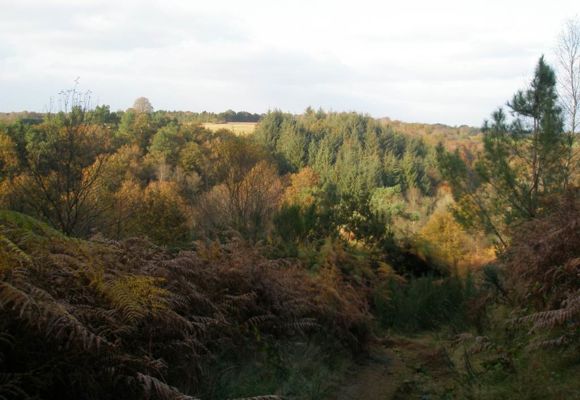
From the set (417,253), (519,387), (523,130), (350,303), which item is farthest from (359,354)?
(417,253)

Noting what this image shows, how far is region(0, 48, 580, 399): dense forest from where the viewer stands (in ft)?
12.0

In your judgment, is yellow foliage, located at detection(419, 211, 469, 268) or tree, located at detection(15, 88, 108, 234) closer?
tree, located at detection(15, 88, 108, 234)

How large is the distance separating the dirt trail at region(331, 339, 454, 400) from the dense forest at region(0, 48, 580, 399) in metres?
0.08

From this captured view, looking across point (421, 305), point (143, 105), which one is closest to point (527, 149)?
point (421, 305)

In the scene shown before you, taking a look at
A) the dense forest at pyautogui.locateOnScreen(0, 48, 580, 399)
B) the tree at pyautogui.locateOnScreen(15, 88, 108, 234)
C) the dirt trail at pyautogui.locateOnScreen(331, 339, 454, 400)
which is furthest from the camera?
the tree at pyautogui.locateOnScreen(15, 88, 108, 234)

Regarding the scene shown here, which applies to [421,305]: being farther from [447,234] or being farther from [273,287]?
[447,234]

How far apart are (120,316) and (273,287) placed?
3.46 metres

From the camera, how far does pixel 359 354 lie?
9531 millimetres

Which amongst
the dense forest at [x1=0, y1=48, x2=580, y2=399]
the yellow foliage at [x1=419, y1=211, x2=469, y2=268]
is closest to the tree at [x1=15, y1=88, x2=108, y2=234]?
the dense forest at [x1=0, y1=48, x2=580, y2=399]

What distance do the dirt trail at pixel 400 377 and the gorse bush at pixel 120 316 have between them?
121 cm

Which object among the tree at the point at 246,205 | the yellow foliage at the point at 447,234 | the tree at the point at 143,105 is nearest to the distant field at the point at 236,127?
the tree at the point at 143,105

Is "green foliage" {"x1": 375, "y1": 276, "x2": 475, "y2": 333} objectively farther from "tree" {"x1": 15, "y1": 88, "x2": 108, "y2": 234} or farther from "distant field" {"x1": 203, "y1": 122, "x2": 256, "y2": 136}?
"distant field" {"x1": 203, "y1": 122, "x2": 256, "y2": 136}

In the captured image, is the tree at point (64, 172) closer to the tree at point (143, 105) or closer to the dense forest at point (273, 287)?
the dense forest at point (273, 287)

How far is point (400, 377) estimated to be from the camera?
28.0 feet
